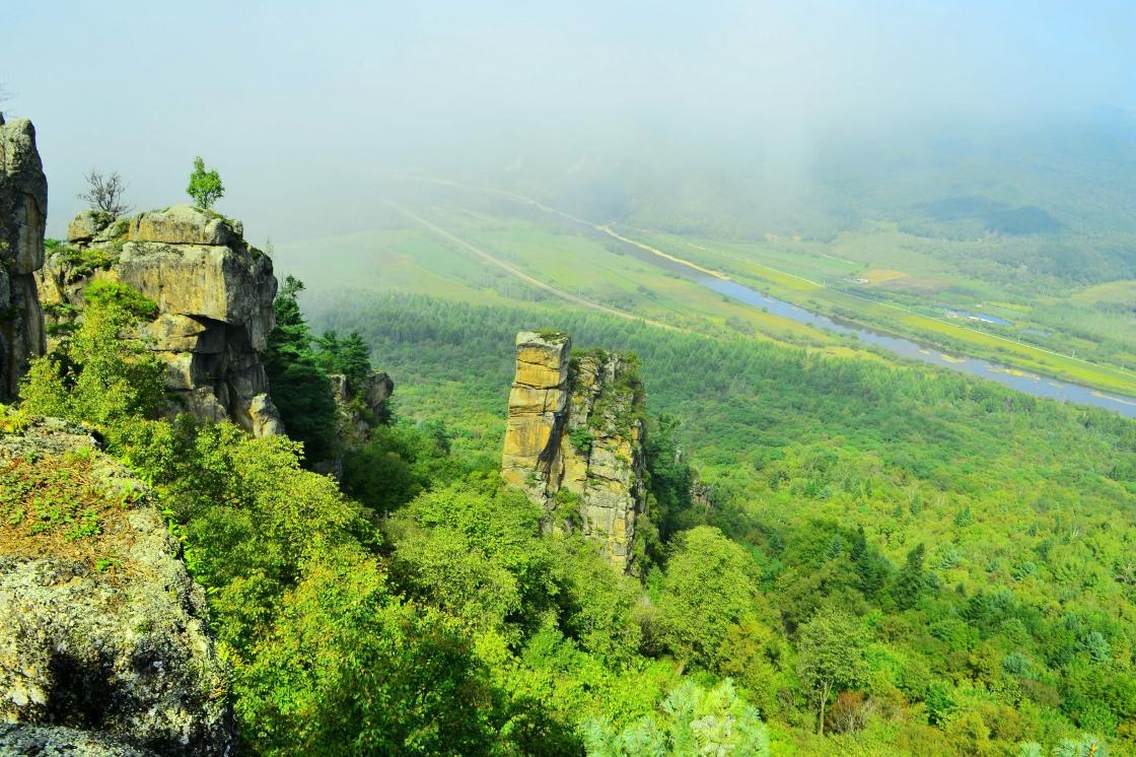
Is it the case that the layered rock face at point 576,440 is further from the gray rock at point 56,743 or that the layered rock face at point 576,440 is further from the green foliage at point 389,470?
the gray rock at point 56,743

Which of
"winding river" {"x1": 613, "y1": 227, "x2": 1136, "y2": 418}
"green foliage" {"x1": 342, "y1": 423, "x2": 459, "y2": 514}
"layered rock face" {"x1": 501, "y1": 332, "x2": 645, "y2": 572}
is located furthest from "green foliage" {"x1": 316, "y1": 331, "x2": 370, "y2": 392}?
"winding river" {"x1": 613, "y1": 227, "x2": 1136, "y2": 418}

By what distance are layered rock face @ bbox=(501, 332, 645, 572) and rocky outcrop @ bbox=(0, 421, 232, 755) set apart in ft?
100

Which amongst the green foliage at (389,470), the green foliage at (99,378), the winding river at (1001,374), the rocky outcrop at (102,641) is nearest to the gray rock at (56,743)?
the rocky outcrop at (102,641)

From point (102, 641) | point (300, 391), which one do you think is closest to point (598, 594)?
point (300, 391)

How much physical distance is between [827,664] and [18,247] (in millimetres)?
37345

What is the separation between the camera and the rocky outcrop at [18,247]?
715 inches

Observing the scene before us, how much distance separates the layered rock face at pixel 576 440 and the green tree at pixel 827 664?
35.7 ft

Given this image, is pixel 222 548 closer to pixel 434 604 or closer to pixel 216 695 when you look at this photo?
pixel 434 604

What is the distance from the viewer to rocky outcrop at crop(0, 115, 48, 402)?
Result: 18.2 metres

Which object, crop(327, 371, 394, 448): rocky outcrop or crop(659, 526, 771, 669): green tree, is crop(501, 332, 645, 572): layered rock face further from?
crop(327, 371, 394, 448): rocky outcrop

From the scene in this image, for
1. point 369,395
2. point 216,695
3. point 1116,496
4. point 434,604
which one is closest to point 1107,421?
point 1116,496

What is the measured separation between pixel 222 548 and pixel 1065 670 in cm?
5064

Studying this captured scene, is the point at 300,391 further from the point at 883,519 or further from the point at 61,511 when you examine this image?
the point at 883,519

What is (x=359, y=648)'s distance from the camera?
12.8 metres
